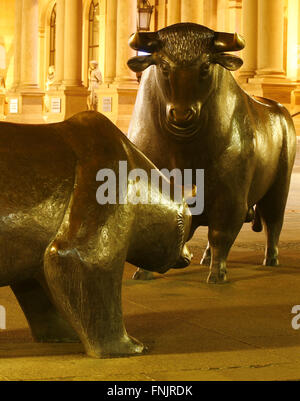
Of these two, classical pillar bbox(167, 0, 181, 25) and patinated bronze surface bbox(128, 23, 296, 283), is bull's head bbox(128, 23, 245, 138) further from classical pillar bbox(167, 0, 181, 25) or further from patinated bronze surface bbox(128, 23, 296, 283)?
classical pillar bbox(167, 0, 181, 25)

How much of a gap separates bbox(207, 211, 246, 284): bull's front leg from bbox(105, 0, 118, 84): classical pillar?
108 feet

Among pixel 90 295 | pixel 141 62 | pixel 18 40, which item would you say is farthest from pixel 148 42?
pixel 18 40

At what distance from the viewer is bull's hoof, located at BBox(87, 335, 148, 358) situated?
561 centimetres

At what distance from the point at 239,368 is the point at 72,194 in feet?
4.22

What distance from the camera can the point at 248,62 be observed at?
1218 inches

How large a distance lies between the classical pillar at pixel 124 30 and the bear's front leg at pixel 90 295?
33.3 meters

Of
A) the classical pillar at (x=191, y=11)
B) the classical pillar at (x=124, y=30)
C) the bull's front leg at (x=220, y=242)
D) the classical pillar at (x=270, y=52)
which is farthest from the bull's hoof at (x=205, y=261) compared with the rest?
the classical pillar at (x=124, y=30)

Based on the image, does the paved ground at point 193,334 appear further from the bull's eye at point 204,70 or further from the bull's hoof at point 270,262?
the bull's eye at point 204,70

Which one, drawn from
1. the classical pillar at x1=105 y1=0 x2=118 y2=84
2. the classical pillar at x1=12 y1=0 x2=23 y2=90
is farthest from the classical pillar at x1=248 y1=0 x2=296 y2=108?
the classical pillar at x1=12 y1=0 x2=23 y2=90

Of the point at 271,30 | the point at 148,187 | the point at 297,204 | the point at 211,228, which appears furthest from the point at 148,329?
the point at 271,30

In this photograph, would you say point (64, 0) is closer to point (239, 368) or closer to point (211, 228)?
point (211, 228)

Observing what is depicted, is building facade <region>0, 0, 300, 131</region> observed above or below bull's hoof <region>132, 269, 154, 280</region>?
above

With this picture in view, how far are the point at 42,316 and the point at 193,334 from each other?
38.5 inches

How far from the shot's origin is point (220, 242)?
8.94 metres
